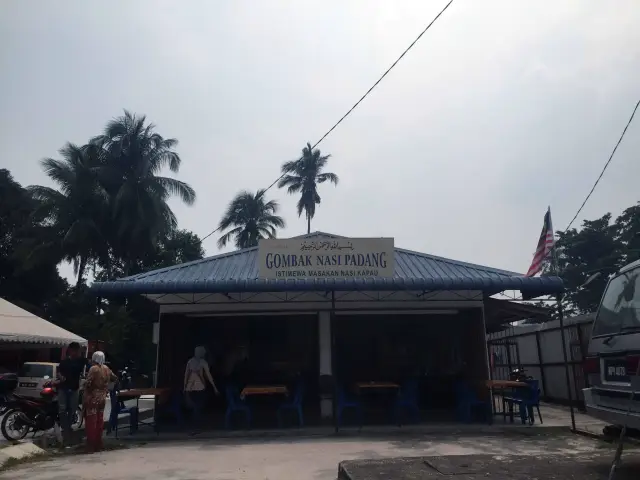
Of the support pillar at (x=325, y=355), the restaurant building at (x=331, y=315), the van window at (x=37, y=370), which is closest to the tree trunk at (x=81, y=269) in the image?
the van window at (x=37, y=370)

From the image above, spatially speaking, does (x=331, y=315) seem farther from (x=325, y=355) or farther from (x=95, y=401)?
(x=95, y=401)

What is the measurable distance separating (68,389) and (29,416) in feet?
4.43

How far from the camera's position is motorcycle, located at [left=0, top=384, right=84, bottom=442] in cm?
967

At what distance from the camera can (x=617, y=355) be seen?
17.1ft

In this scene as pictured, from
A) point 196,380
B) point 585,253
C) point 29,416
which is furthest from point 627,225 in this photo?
point 29,416

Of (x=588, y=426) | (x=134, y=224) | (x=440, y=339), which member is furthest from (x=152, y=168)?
(x=588, y=426)

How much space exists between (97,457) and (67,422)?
1632mm

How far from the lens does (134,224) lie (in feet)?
90.6

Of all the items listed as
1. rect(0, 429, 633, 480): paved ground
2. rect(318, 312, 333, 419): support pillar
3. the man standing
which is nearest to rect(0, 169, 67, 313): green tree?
the man standing

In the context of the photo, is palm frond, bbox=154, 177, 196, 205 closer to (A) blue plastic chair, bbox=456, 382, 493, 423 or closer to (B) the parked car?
(A) blue plastic chair, bbox=456, 382, 493, 423

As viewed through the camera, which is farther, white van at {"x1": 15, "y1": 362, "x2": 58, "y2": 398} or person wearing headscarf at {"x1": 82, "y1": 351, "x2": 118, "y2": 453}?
white van at {"x1": 15, "y1": 362, "x2": 58, "y2": 398}

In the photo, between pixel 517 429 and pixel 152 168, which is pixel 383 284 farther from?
pixel 152 168

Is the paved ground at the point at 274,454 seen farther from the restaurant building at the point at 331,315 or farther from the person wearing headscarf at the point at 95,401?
the restaurant building at the point at 331,315

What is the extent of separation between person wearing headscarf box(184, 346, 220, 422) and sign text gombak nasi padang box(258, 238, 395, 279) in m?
2.32
